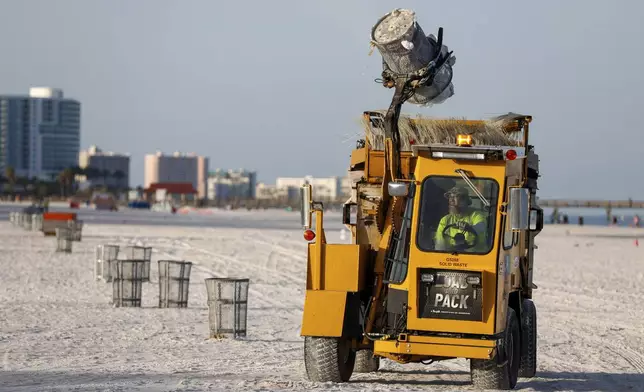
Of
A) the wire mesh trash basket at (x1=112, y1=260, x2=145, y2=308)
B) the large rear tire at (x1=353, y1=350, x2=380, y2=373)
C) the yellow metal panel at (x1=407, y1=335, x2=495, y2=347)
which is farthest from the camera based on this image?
the wire mesh trash basket at (x1=112, y1=260, x2=145, y2=308)

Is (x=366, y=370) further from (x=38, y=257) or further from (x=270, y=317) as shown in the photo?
(x=38, y=257)

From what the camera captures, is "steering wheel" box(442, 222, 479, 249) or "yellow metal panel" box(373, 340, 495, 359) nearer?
"yellow metal panel" box(373, 340, 495, 359)

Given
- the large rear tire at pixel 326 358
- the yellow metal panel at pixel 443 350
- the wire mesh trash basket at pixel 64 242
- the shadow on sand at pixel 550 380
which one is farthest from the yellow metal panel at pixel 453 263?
the wire mesh trash basket at pixel 64 242

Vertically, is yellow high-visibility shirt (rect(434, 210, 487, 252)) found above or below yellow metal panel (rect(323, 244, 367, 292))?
above

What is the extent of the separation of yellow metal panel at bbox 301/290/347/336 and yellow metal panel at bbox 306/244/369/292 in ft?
0.36

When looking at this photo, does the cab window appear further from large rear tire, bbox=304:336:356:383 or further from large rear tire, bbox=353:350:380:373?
large rear tire, bbox=353:350:380:373

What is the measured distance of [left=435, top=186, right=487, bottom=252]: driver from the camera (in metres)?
12.4

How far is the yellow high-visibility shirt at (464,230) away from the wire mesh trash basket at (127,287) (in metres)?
11.1

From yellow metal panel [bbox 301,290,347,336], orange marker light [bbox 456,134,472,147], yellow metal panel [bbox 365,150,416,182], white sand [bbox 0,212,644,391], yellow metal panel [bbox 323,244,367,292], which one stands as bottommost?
white sand [bbox 0,212,644,391]

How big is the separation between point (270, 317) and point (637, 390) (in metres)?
9.21

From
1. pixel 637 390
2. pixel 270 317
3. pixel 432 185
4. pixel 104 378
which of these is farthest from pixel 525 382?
pixel 270 317

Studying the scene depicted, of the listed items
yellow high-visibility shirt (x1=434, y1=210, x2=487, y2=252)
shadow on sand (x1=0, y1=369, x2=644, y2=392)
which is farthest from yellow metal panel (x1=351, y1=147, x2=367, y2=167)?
shadow on sand (x1=0, y1=369, x2=644, y2=392)

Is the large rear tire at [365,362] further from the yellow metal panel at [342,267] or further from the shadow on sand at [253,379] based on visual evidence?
the yellow metal panel at [342,267]

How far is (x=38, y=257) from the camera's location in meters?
38.7
